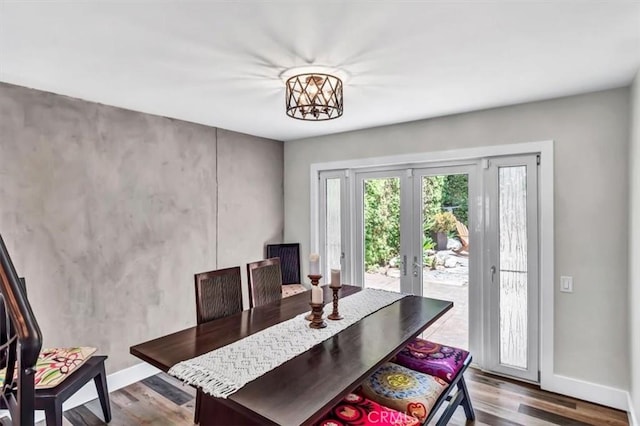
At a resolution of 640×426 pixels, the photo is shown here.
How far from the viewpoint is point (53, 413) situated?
6.74ft

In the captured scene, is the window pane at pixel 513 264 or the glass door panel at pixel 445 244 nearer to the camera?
the window pane at pixel 513 264

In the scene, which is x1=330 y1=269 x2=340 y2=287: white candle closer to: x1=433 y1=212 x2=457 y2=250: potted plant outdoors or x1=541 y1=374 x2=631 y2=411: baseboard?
x1=433 y1=212 x2=457 y2=250: potted plant outdoors

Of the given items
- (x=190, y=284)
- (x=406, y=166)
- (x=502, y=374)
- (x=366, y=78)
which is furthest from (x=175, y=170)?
(x=502, y=374)

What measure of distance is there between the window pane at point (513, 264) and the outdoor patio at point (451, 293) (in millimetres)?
331

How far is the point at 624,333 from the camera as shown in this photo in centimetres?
261

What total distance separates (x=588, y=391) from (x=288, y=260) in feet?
10.2

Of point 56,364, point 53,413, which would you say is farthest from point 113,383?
point 53,413

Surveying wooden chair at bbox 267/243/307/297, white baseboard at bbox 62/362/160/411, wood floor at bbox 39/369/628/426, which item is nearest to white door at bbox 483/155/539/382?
wood floor at bbox 39/369/628/426

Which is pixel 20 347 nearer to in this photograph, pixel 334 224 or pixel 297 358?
pixel 297 358

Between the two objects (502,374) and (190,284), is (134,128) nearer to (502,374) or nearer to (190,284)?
(190,284)

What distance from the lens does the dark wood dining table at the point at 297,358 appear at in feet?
4.40

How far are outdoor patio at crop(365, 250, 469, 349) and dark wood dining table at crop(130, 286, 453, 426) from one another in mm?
933

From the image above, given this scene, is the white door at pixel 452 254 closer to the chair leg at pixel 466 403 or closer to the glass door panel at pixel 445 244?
the glass door panel at pixel 445 244

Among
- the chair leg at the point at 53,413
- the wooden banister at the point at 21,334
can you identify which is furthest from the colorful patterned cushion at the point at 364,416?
the chair leg at the point at 53,413
